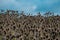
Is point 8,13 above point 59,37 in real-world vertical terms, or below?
above

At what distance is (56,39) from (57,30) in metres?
Result: 0.59

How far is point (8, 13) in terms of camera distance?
11070mm

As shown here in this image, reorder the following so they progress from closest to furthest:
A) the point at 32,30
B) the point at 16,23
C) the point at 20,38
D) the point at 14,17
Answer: the point at 20,38 < the point at 32,30 < the point at 16,23 < the point at 14,17

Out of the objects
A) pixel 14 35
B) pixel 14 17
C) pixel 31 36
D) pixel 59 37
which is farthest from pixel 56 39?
pixel 14 17

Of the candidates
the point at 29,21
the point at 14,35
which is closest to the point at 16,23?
the point at 29,21

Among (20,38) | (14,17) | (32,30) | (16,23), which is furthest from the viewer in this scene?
(14,17)

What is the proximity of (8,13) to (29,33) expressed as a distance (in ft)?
9.47

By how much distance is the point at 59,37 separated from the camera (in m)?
8.46

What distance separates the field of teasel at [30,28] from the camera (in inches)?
329

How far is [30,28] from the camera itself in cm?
885

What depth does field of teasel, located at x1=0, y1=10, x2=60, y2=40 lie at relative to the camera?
27.4 ft

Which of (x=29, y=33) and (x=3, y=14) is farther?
(x=3, y=14)

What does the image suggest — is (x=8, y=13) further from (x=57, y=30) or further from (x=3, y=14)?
(x=57, y=30)

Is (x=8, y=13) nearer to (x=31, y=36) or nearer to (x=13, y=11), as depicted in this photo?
(x=13, y=11)
